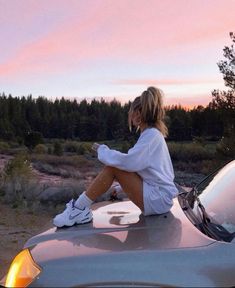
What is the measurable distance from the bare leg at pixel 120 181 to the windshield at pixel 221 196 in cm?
44

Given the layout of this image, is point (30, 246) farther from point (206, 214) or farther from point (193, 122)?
point (193, 122)

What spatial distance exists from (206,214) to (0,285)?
125 cm

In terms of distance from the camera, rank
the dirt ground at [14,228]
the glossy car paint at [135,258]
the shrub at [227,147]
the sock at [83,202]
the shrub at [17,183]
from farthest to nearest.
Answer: the shrub at [227,147] < the shrub at [17,183] < the dirt ground at [14,228] < the sock at [83,202] < the glossy car paint at [135,258]

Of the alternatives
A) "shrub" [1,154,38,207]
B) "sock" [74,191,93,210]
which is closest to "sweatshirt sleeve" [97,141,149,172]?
"sock" [74,191,93,210]

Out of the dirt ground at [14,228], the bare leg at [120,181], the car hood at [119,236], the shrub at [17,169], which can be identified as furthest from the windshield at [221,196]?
the shrub at [17,169]

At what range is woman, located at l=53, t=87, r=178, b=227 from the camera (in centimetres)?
354

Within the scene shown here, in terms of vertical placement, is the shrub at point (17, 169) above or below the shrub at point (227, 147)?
below

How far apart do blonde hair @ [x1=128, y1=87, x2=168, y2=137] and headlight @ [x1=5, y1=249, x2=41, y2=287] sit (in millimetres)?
1541

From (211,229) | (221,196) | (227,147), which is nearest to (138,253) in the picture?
(211,229)

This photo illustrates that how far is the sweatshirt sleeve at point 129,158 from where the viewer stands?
11.7ft

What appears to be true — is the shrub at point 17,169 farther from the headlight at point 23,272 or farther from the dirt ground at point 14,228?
the headlight at point 23,272

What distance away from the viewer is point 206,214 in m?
3.11

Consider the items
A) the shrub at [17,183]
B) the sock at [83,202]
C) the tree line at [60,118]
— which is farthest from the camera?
the tree line at [60,118]

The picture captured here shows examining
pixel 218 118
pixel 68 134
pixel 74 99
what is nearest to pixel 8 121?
pixel 68 134
